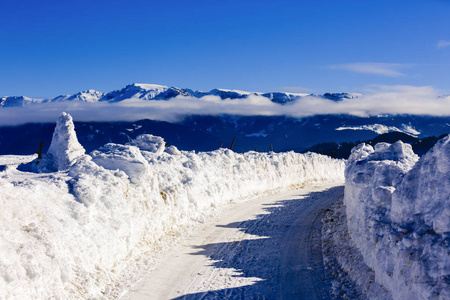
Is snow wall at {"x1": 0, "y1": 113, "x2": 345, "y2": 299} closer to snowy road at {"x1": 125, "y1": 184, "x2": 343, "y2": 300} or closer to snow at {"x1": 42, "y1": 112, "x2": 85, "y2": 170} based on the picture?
snow at {"x1": 42, "y1": 112, "x2": 85, "y2": 170}

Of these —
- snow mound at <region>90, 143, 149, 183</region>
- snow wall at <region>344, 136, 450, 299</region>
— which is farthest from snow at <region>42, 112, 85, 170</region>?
snow wall at <region>344, 136, 450, 299</region>

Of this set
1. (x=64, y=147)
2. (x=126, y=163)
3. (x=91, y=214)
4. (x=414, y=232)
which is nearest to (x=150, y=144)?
(x=64, y=147)

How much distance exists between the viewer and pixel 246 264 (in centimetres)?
1439

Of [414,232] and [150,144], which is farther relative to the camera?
[150,144]

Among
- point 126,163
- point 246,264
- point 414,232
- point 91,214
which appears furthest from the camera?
point 126,163

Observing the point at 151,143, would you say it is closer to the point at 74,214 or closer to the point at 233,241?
the point at 233,241

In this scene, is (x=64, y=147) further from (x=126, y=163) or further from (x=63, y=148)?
(x=126, y=163)

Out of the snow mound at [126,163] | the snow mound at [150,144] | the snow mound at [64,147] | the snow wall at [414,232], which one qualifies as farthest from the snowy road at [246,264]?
the snow mound at [64,147]

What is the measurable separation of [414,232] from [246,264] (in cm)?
730

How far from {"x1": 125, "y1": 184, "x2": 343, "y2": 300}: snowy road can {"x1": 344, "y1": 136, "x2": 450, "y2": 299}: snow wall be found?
2.55 m

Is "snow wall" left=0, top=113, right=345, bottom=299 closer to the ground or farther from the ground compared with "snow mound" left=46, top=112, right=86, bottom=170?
closer to the ground

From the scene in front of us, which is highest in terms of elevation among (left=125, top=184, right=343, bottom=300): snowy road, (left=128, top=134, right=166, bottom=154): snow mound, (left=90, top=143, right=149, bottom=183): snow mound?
(left=128, top=134, right=166, bottom=154): snow mound

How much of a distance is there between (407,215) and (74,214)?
1057cm

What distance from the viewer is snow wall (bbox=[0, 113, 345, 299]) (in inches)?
382
